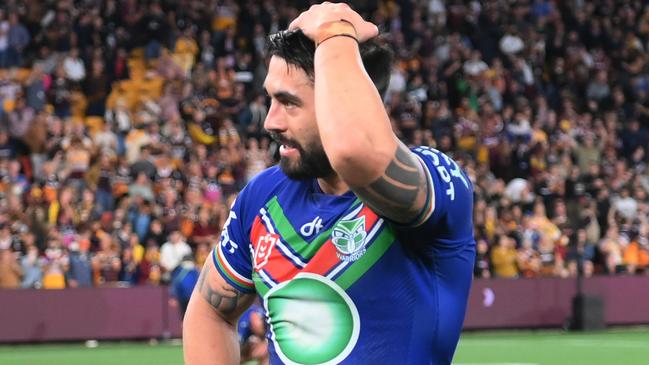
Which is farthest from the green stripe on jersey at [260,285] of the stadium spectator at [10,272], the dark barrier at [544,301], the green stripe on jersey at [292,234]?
the dark barrier at [544,301]

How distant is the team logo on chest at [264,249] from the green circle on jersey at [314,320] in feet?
0.24

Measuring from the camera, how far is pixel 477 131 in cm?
2359

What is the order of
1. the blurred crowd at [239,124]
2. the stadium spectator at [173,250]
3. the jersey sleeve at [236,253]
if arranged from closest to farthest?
1. the jersey sleeve at [236,253]
2. the stadium spectator at [173,250]
3. the blurred crowd at [239,124]

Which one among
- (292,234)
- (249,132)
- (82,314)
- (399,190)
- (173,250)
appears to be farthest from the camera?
(249,132)

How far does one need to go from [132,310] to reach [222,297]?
619 inches

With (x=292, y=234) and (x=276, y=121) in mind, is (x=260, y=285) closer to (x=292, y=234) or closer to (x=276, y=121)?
(x=292, y=234)

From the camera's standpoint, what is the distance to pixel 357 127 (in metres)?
2.44

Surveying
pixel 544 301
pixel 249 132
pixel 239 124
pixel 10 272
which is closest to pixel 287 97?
pixel 10 272

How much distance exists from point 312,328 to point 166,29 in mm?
20639

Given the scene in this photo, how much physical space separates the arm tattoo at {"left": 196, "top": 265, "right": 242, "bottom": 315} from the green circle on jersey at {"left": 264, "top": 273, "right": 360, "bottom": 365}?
278mm

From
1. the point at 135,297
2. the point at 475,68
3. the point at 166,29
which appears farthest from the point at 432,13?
the point at 135,297

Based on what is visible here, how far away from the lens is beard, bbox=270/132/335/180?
283 centimetres

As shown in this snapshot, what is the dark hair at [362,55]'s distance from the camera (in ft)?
9.11

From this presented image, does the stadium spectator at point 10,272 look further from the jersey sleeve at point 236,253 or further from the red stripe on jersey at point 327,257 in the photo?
the red stripe on jersey at point 327,257
